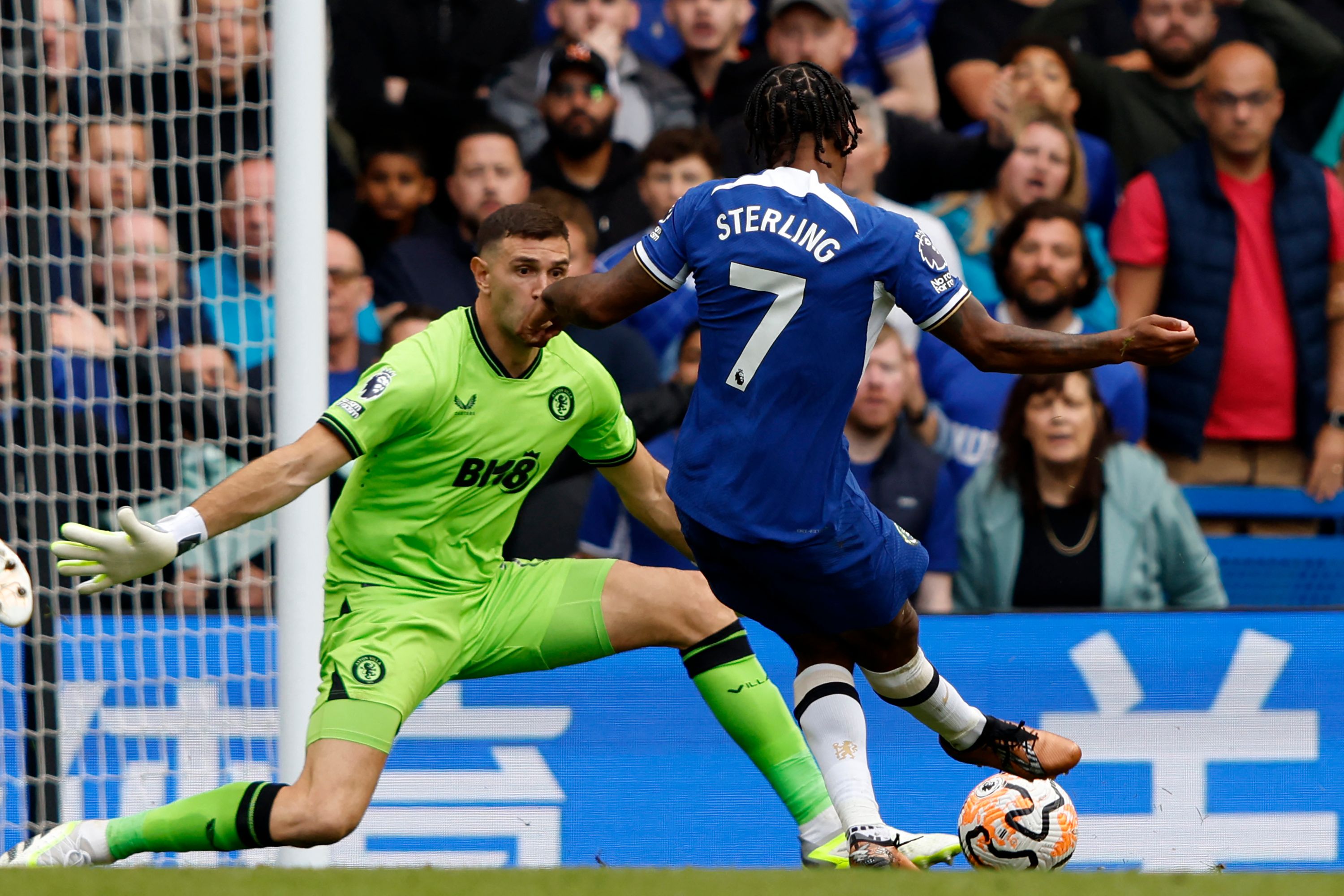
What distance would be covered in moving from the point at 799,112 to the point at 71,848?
8.86 feet

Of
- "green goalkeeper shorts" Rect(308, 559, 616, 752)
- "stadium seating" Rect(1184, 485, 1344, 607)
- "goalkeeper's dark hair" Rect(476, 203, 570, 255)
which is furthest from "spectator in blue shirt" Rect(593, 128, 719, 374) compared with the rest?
"stadium seating" Rect(1184, 485, 1344, 607)

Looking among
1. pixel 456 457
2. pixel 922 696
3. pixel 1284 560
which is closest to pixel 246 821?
pixel 456 457

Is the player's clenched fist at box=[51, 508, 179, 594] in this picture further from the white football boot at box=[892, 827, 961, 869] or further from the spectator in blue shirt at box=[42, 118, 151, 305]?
the spectator in blue shirt at box=[42, 118, 151, 305]

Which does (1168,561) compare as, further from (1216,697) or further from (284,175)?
(284,175)

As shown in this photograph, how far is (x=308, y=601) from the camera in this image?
500cm

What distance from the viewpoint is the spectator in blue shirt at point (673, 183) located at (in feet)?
20.8

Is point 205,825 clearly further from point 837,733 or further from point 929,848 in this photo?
point 929,848

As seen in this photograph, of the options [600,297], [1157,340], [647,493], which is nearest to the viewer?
[1157,340]

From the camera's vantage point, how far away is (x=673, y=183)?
634 cm

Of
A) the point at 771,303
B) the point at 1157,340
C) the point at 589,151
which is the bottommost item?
the point at 1157,340

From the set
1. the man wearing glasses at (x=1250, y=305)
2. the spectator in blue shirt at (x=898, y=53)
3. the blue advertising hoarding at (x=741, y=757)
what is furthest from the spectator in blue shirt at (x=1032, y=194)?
the blue advertising hoarding at (x=741, y=757)

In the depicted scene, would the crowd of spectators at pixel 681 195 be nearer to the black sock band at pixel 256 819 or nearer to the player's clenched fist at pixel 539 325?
the black sock band at pixel 256 819

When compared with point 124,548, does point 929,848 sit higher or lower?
lower

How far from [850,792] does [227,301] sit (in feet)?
10.3
